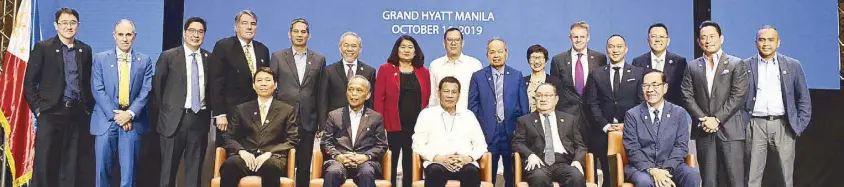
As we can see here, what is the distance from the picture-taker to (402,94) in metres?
5.95

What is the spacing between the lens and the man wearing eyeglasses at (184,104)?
5805 millimetres

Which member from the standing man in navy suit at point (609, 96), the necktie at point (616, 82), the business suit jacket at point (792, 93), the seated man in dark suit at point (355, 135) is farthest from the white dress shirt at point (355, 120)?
the business suit jacket at point (792, 93)

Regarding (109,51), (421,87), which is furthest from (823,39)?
(109,51)

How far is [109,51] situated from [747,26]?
15.6 feet

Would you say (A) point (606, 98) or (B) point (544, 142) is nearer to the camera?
(B) point (544, 142)

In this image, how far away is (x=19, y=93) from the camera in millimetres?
6328

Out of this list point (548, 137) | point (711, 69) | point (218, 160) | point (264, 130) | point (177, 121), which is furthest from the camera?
point (711, 69)

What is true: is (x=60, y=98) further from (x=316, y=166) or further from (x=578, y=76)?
(x=578, y=76)

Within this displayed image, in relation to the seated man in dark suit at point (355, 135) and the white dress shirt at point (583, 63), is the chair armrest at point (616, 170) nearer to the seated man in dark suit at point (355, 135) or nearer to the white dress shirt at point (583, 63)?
the white dress shirt at point (583, 63)

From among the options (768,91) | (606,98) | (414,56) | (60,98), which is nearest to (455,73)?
(414,56)

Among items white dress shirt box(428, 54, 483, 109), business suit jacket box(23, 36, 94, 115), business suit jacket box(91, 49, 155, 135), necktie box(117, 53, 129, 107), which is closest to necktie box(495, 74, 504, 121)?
white dress shirt box(428, 54, 483, 109)

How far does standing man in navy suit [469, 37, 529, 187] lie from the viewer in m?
5.89

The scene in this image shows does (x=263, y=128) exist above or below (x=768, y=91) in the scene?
below

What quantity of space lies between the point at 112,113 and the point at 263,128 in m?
1.15
